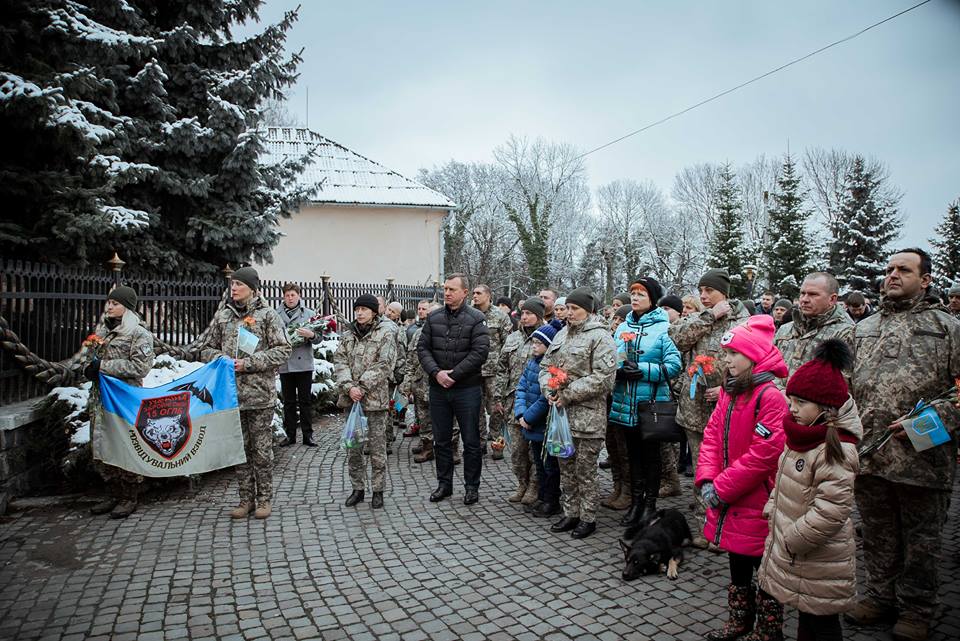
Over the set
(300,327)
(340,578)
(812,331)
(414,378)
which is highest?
(812,331)

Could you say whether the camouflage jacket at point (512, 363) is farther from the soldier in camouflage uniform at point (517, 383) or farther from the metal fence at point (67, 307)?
the metal fence at point (67, 307)

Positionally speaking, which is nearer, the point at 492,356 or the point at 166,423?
the point at 166,423

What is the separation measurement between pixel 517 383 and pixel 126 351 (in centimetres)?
435

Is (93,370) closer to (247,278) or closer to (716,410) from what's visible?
(247,278)

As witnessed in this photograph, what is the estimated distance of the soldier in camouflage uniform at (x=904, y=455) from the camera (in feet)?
12.0

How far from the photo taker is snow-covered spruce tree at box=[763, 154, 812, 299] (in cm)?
2694

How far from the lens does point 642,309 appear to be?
18.7 feet

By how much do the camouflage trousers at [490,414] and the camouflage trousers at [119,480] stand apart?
4.25 metres

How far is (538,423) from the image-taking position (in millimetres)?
5832

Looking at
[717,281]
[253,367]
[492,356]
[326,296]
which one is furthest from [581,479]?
[326,296]

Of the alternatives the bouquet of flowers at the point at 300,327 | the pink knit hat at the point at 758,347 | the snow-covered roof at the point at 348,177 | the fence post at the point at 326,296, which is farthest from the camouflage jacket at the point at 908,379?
the snow-covered roof at the point at 348,177

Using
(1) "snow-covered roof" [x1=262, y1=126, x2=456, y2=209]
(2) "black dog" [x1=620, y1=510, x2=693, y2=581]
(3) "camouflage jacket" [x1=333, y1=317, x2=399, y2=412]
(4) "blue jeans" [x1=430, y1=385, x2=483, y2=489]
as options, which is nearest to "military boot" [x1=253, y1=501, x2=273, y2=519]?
(3) "camouflage jacket" [x1=333, y1=317, x2=399, y2=412]

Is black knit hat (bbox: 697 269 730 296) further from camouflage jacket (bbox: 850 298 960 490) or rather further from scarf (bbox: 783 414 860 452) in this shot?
scarf (bbox: 783 414 860 452)

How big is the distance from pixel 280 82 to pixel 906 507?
39.1 feet
